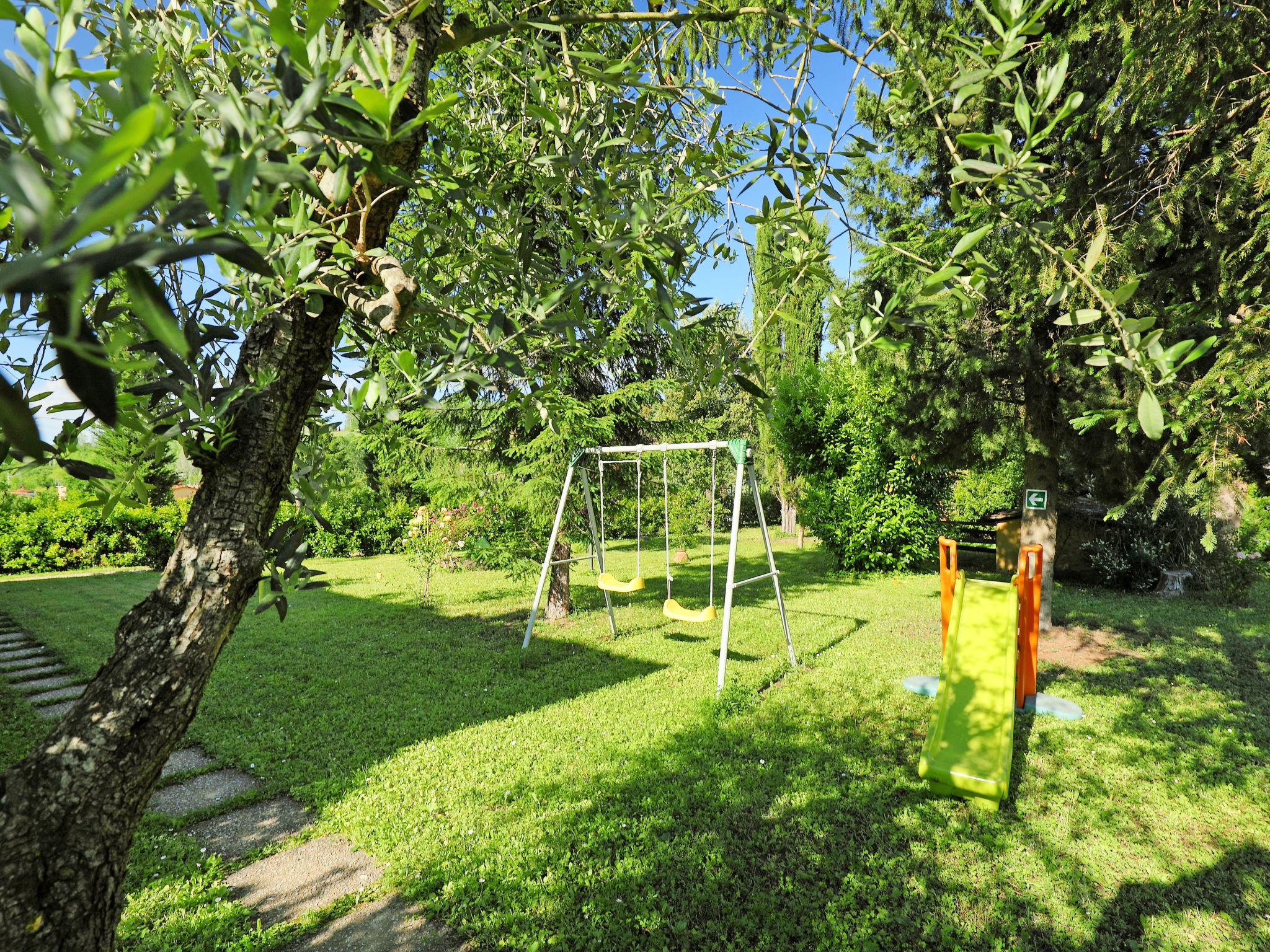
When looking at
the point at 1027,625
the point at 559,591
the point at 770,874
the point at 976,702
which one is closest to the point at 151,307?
the point at 770,874

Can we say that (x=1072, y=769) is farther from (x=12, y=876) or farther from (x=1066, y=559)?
(x=1066, y=559)

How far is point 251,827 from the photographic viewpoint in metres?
3.66

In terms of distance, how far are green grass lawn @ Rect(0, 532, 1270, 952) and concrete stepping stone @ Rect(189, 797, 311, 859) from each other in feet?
0.40

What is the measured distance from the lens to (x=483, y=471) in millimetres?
8492

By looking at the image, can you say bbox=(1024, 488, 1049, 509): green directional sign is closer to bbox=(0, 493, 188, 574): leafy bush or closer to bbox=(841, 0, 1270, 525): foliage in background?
bbox=(841, 0, 1270, 525): foliage in background

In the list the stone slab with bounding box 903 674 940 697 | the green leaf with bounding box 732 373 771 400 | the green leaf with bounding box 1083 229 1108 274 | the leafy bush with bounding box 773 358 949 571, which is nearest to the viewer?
the green leaf with bounding box 1083 229 1108 274

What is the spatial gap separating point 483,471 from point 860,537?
25.5ft

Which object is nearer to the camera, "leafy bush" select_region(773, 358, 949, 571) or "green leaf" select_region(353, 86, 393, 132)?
"green leaf" select_region(353, 86, 393, 132)

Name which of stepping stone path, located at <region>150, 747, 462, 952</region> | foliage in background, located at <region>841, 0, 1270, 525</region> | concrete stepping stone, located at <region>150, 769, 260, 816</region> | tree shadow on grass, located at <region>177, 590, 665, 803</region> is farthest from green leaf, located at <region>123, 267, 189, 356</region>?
concrete stepping stone, located at <region>150, 769, 260, 816</region>

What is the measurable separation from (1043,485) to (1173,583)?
4771mm

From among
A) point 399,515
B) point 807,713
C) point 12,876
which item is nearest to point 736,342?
point 12,876

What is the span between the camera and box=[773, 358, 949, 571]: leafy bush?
12500 mm

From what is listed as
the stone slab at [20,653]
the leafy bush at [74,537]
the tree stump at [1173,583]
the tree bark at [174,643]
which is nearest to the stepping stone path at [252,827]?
the tree bark at [174,643]

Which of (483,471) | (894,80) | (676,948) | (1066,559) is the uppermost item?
(894,80)
